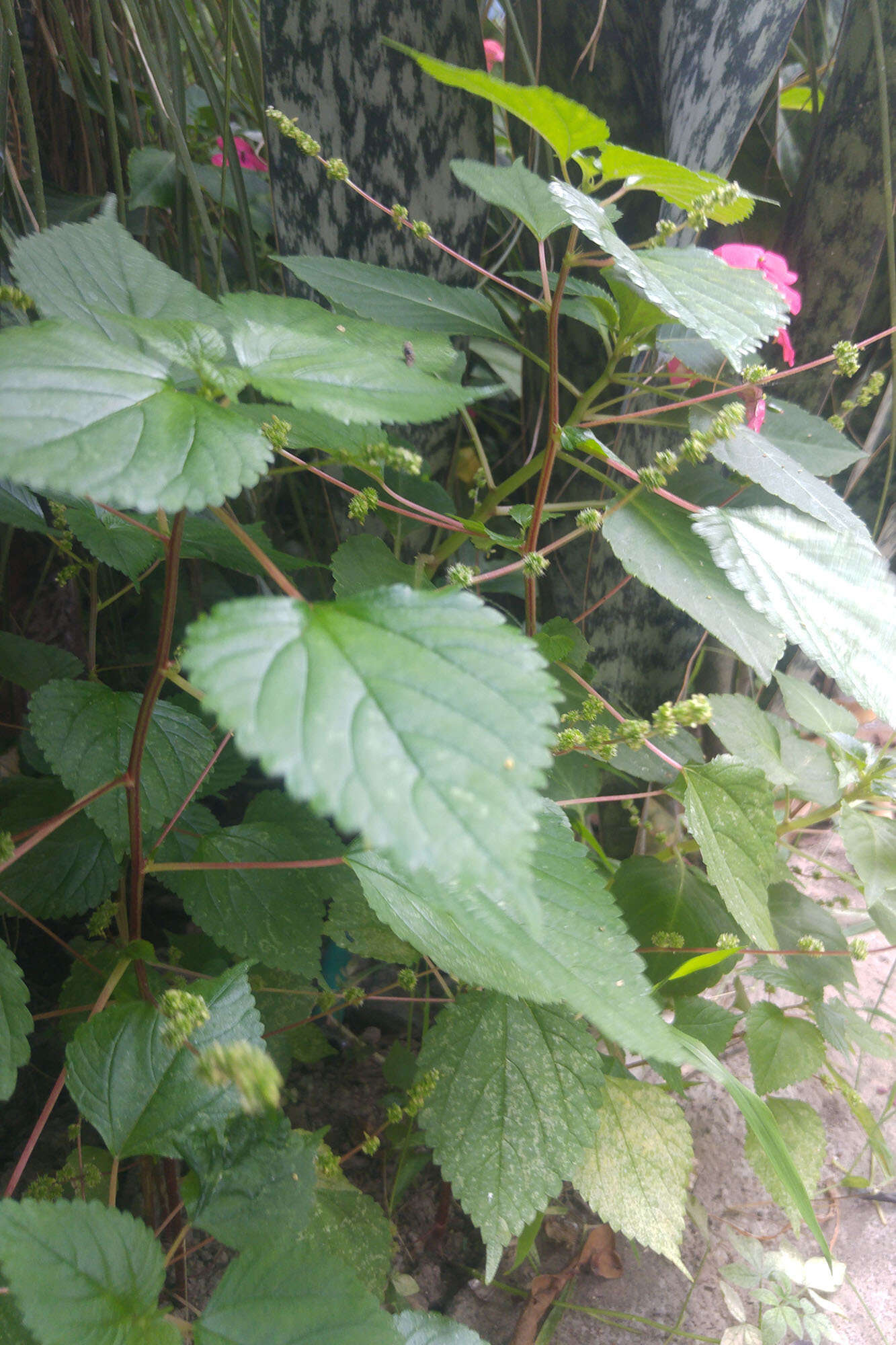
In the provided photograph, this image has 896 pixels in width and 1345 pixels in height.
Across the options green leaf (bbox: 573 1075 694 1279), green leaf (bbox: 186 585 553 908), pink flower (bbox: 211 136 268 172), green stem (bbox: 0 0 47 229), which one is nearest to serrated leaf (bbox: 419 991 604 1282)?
green leaf (bbox: 573 1075 694 1279)

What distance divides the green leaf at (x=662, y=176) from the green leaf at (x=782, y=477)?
0.56 ft

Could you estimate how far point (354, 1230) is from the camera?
0.66 m

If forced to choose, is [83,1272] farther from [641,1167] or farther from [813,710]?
[813,710]

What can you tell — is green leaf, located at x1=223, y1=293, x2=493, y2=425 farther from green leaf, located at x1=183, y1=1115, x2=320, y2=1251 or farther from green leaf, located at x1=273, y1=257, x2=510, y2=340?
green leaf, located at x1=183, y1=1115, x2=320, y2=1251

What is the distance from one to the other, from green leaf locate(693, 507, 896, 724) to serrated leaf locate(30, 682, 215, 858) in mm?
443

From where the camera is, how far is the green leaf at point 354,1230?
25.2 inches

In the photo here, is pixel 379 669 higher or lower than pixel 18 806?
higher

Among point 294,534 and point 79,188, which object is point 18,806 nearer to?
point 294,534

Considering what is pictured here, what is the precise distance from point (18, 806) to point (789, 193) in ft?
3.88

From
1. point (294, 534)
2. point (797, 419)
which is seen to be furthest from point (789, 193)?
point (294, 534)

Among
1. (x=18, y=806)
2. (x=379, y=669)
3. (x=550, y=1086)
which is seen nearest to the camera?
(x=379, y=669)

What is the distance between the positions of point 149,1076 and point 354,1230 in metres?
0.30

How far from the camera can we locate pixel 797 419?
81cm

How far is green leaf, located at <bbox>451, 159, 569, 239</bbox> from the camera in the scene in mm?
601
